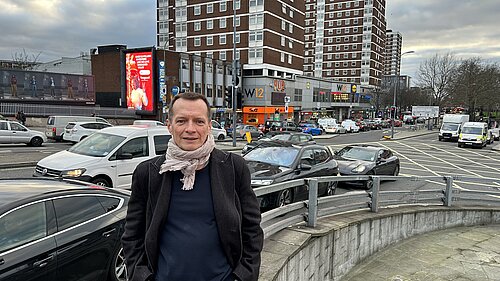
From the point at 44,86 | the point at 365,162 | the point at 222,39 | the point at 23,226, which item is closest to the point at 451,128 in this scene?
the point at 365,162

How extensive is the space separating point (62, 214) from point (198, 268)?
2.27 m

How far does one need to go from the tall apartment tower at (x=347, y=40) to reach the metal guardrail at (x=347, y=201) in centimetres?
9399

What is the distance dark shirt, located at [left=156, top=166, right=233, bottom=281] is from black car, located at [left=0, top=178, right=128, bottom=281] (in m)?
1.80

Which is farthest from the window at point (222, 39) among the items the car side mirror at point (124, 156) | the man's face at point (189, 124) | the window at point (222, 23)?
the man's face at point (189, 124)

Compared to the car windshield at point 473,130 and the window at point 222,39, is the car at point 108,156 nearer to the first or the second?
the car windshield at point 473,130

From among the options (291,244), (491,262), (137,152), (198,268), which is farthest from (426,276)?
(137,152)

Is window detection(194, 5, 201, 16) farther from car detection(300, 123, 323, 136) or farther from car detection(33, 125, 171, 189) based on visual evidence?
car detection(33, 125, 171, 189)

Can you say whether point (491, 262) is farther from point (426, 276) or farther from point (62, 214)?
point (62, 214)

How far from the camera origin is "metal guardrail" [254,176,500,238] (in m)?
5.13

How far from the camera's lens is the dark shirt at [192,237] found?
1.91 meters

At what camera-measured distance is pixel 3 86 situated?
116 ft

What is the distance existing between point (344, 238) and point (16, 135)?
1805 centimetres

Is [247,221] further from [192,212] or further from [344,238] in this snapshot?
[344,238]

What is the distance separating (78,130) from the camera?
20.0m
